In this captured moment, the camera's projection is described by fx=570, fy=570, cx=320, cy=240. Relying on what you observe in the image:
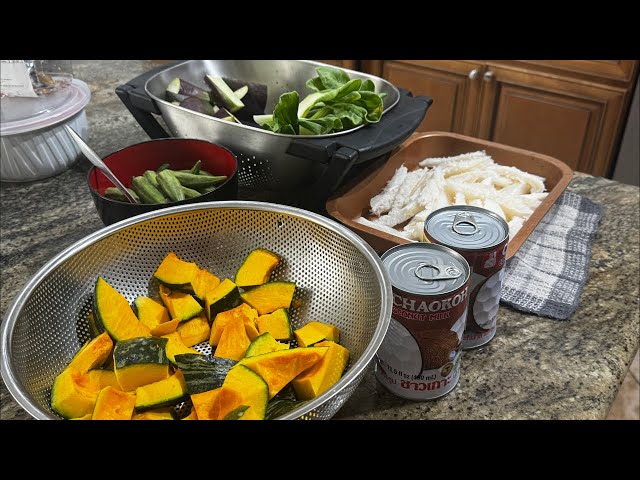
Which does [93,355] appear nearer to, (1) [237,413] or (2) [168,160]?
(1) [237,413]

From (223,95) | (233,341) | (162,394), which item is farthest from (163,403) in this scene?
(223,95)

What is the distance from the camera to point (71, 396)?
68cm

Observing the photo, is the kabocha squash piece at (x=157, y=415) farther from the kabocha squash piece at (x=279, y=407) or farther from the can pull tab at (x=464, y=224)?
the can pull tab at (x=464, y=224)

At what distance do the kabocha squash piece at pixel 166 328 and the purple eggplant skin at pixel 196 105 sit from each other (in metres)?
0.59

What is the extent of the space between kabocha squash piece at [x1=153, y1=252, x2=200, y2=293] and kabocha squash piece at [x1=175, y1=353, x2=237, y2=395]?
0.18m

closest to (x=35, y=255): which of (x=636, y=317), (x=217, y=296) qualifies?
(x=217, y=296)

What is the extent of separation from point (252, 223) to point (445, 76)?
1.88 meters

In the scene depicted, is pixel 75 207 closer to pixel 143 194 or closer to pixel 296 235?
pixel 143 194

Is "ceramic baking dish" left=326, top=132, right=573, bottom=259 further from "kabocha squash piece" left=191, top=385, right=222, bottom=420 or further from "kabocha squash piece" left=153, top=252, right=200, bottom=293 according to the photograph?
"kabocha squash piece" left=191, top=385, right=222, bottom=420

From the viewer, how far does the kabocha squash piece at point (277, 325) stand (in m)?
0.81

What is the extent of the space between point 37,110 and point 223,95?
41cm

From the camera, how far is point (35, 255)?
1105mm

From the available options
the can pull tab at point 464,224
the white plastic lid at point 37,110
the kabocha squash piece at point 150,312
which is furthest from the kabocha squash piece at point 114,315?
the white plastic lid at point 37,110

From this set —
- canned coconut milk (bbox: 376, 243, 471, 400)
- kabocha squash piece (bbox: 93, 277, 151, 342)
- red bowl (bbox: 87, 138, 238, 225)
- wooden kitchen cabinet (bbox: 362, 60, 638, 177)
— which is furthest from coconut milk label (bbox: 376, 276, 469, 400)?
wooden kitchen cabinet (bbox: 362, 60, 638, 177)
